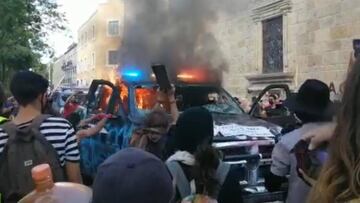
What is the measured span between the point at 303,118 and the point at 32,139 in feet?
5.35

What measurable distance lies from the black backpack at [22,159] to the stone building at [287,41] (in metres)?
11.1

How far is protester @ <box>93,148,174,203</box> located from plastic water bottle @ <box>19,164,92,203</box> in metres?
0.21

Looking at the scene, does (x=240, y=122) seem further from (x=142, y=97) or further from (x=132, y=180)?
(x=132, y=180)

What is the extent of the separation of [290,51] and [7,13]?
991 centimetres

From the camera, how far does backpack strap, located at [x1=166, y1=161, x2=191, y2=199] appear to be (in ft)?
9.58

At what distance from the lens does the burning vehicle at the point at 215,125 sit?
19.8ft

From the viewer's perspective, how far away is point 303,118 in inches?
137

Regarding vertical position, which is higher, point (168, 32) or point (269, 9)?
point (269, 9)

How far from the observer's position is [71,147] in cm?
325

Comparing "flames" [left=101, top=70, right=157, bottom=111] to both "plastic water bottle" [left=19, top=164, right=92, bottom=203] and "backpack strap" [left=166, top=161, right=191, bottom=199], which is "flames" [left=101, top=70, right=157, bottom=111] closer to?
"backpack strap" [left=166, top=161, right=191, bottom=199]

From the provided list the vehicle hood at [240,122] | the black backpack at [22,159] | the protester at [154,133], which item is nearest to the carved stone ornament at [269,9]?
the vehicle hood at [240,122]

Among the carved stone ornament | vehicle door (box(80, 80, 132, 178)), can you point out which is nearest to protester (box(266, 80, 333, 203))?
vehicle door (box(80, 80, 132, 178))

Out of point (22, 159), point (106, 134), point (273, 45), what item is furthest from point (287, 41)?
point (22, 159)

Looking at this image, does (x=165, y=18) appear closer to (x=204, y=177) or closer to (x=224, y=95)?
(x=224, y=95)
